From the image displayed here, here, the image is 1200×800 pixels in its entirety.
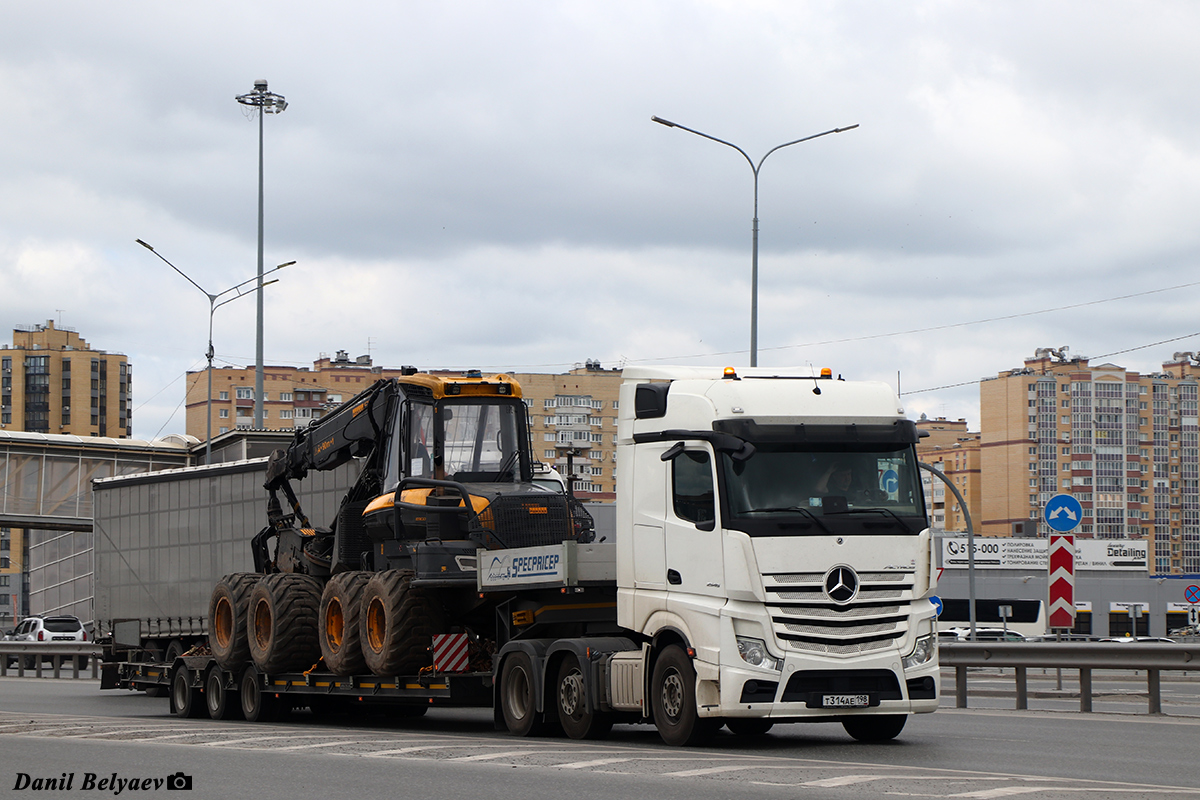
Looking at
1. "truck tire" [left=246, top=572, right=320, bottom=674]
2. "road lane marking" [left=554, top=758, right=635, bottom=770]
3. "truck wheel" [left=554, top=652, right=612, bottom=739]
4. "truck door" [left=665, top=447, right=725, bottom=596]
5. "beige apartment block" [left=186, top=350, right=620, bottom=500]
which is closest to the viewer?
"road lane marking" [left=554, top=758, right=635, bottom=770]

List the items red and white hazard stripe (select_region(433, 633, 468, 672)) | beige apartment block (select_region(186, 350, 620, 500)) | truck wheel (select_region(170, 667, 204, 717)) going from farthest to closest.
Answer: beige apartment block (select_region(186, 350, 620, 500))
truck wheel (select_region(170, 667, 204, 717))
red and white hazard stripe (select_region(433, 633, 468, 672))

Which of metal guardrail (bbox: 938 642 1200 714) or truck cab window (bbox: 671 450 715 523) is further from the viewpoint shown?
metal guardrail (bbox: 938 642 1200 714)

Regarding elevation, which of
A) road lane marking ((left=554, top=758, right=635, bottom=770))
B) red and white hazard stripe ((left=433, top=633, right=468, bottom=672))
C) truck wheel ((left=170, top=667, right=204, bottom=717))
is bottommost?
truck wheel ((left=170, top=667, right=204, bottom=717))

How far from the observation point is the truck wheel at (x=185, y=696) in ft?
69.5

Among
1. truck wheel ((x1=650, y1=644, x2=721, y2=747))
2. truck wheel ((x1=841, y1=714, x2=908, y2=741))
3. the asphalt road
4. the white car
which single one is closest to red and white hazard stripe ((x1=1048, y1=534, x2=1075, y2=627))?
the asphalt road

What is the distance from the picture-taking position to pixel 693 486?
13.1 m

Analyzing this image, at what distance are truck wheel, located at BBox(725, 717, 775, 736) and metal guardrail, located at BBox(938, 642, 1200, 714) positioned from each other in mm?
4616

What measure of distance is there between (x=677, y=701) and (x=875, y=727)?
1866 mm

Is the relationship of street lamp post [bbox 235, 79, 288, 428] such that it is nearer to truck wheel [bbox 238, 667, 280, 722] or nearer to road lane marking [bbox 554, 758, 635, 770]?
truck wheel [bbox 238, 667, 280, 722]

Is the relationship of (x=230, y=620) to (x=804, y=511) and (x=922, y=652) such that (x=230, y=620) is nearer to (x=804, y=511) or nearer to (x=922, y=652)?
(x=804, y=511)

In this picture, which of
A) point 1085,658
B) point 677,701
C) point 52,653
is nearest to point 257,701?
point 677,701

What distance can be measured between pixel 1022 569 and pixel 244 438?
7430 cm

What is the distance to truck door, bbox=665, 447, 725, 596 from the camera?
1273 centimetres

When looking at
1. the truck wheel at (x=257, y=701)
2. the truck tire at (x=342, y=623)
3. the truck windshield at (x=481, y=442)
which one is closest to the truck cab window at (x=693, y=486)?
the truck windshield at (x=481, y=442)
